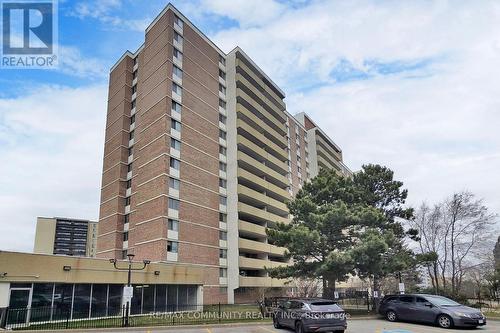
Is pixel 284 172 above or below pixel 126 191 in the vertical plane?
above

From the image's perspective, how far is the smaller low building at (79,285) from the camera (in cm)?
2097

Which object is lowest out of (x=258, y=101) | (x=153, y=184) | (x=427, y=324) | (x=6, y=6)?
(x=427, y=324)

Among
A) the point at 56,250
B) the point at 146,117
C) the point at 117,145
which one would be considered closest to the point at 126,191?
the point at 117,145

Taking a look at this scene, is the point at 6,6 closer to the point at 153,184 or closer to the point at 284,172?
the point at 153,184

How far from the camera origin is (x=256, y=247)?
46.4 m

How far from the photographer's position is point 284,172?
59.6 meters

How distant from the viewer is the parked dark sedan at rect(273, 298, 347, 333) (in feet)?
48.0

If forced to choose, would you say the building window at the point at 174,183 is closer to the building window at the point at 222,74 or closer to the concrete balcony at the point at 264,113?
the concrete balcony at the point at 264,113

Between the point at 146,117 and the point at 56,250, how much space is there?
263ft

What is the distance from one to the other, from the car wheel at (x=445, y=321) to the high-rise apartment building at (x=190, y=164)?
80.0 feet

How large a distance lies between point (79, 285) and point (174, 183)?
1622cm

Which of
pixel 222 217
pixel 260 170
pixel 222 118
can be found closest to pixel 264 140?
pixel 260 170

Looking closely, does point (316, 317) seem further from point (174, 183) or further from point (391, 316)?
point (174, 183)

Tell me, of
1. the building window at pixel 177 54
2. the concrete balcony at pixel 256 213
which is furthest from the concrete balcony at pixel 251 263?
the building window at pixel 177 54
